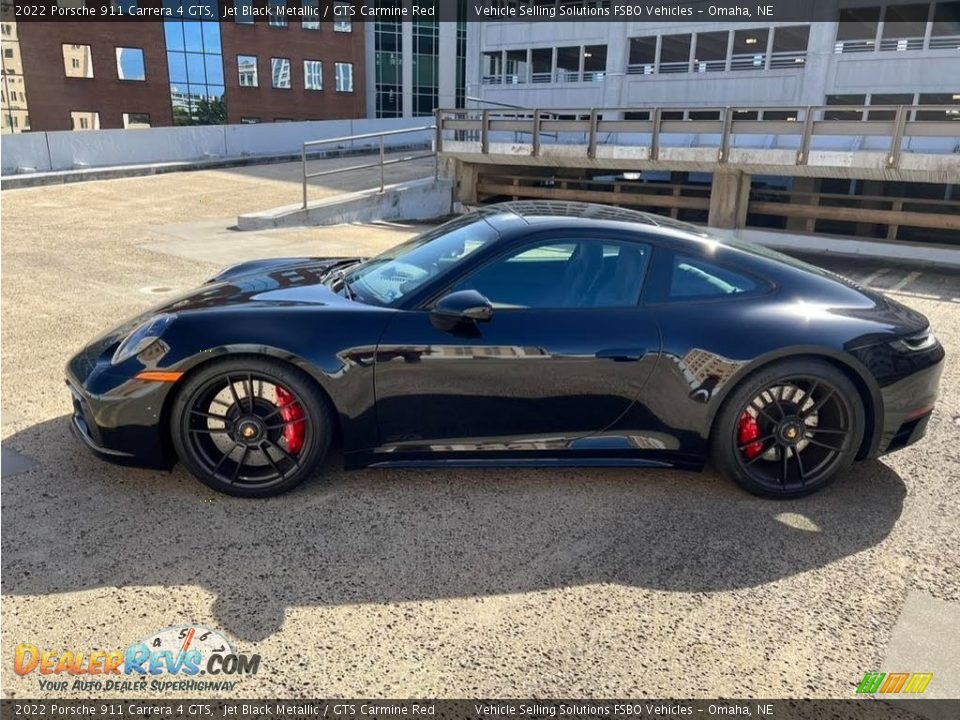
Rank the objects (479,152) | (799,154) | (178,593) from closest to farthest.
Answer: (178,593)
(799,154)
(479,152)

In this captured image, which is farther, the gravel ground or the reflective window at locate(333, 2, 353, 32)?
the reflective window at locate(333, 2, 353, 32)

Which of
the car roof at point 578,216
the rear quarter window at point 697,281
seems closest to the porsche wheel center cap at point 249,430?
the car roof at point 578,216

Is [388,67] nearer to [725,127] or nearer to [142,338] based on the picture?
[725,127]

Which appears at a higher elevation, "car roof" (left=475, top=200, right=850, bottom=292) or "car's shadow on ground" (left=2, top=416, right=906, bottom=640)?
"car roof" (left=475, top=200, right=850, bottom=292)

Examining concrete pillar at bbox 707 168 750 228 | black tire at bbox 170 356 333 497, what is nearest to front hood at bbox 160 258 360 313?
black tire at bbox 170 356 333 497

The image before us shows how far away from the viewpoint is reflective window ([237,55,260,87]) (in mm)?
38438

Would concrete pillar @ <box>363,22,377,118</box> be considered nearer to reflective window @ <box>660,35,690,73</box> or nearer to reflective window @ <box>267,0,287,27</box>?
reflective window @ <box>267,0,287,27</box>

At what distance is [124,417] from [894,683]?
325cm

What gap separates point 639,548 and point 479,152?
1309 centimetres

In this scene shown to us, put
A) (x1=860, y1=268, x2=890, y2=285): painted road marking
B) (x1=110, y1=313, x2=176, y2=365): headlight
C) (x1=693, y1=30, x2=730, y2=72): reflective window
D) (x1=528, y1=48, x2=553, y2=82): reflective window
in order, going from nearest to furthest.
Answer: (x1=110, y1=313, x2=176, y2=365): headlight, (x1=860, y1=268, x2=890, y2=285): painted road marking, (x1=693, y1=30, x2=730, y2=72): reflective window, (x1=528, y1=48, x2=553, y2=82): reflective window

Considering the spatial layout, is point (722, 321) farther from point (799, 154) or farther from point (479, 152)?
point (479, 152)

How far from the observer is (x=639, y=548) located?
312 cm

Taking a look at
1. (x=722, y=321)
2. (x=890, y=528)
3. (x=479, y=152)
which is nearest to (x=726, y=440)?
(x=722, y=321)

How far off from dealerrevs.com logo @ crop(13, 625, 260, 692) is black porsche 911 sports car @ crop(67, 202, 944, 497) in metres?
0.99
